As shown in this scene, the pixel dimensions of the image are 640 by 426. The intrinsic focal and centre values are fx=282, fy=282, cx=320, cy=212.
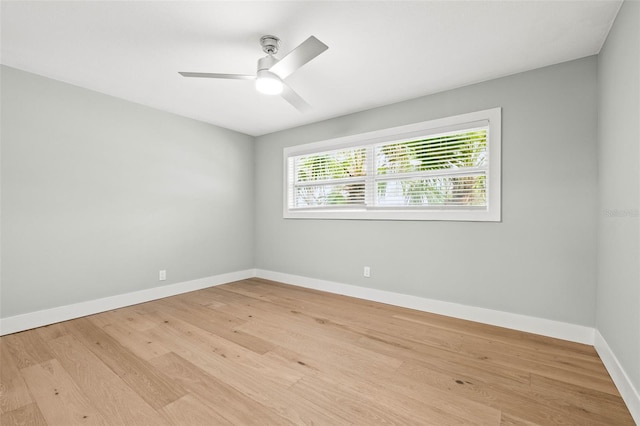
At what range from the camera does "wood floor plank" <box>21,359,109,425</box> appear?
1458 millimetres

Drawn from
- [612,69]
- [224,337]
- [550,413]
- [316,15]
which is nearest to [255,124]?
[316,15]

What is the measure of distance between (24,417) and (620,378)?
332 cm

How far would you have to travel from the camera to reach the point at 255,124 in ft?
13.5

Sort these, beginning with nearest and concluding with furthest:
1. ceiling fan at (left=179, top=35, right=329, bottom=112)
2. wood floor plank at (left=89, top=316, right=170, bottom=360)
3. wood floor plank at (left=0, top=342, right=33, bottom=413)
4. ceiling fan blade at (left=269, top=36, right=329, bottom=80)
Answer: wood floor plank at (left=0, top=342, right=33, bottom=413)
ceiling fan blade at (left=269, top=36, right=329, bottom=80)
ceiling fan at (left=179, top=35, right=329, bottom=112)
wood floor plank at (left=89, top=316, right=170, bottom=360)

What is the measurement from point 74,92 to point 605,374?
5.03m

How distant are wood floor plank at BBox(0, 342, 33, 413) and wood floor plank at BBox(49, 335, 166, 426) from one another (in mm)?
213

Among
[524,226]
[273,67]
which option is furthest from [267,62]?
[524,226]

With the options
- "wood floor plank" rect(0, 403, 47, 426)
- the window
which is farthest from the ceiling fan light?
"wood floor plank" rect(0, 403, 47, 426)

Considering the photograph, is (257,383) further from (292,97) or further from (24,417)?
(292,97)

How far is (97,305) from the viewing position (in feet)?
9.80

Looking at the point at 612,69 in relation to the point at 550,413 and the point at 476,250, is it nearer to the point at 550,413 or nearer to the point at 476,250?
the point at 476,250

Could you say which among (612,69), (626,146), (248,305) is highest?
(612,69)

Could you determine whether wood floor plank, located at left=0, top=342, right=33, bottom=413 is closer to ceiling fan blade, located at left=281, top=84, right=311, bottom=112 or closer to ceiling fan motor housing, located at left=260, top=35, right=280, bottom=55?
ceiling fan blade, located at left=281, top=84, right=311, bottom=112

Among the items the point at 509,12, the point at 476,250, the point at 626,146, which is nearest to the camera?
the point at 626,146
